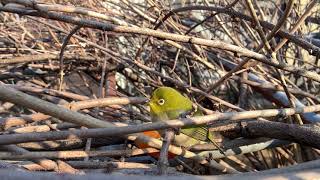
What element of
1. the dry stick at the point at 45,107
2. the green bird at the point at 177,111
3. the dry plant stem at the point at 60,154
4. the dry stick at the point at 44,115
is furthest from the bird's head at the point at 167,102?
the dry stick at the point at 45,107

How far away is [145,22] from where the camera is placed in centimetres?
284

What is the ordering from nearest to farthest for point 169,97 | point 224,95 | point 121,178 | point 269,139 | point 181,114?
point 121,178
point 269,139
point 181,114
point 169,97
point 224,95

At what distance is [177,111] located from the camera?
1746 millimetres

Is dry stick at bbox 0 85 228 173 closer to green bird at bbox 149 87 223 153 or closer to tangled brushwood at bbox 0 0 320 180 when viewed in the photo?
tangled brushwood at bbox 0 0 320 180

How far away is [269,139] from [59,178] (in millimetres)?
1171

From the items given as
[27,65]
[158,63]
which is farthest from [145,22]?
[27,65]

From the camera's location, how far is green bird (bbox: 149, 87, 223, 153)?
1.63m

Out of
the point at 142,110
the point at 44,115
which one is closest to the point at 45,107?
the point at 44,115

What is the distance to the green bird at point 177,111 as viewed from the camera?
5.35 feet

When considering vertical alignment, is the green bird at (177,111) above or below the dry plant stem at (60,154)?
above

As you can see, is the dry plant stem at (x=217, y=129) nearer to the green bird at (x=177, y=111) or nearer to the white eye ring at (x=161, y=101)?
the green bird at (x=177, y=111)

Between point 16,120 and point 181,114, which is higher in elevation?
point 181,114

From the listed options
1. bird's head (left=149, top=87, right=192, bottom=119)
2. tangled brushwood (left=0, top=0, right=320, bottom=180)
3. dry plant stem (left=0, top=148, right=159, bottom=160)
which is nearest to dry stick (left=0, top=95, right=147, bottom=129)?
tangled brushwood (left=0, top=0, right=320, bottom=180)

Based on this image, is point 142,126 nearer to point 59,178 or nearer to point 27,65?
point 59,178
